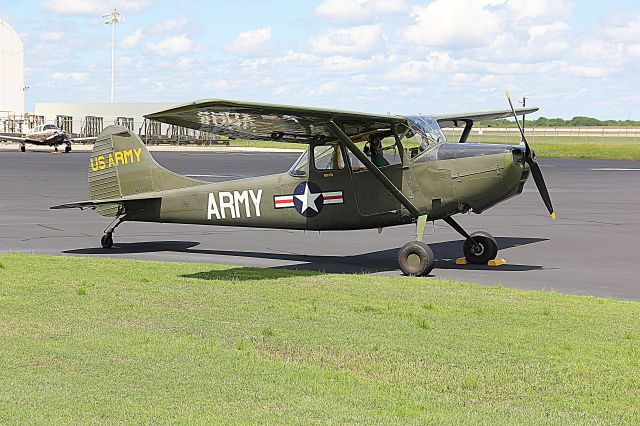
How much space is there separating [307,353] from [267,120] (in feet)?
22.2

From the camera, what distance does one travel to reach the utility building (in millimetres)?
105875

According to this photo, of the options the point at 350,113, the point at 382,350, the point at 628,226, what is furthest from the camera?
the point at 628,226

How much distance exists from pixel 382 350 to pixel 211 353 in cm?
149

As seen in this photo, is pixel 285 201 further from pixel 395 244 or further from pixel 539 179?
pixel 539 179

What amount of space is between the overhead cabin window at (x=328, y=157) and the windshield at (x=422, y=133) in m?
1.18

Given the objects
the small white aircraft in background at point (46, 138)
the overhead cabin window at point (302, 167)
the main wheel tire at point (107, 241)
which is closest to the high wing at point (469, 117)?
the overhead cabin window at point (302, 167)

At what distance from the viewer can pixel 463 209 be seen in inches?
590

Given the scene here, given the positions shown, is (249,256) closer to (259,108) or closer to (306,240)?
(306,240)

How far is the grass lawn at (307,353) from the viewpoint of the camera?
6.63 m

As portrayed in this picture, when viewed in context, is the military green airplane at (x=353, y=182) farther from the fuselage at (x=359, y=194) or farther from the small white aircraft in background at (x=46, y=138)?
the small white aircraft in background at (x=46, y=138)

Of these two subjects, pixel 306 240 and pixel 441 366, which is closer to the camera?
pixel 441 366

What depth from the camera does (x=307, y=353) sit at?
8.42 m

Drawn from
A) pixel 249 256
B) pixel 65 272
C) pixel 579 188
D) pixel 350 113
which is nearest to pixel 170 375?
pixel 65 272

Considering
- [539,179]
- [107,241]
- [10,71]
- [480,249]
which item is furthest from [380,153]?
[10,71]
